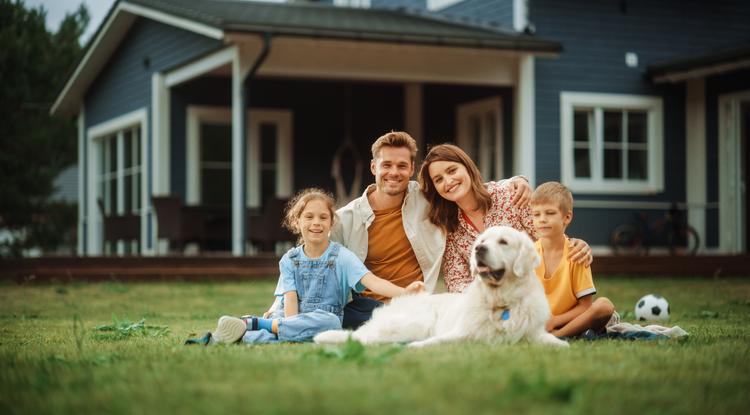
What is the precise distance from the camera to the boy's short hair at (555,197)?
5.58 meters

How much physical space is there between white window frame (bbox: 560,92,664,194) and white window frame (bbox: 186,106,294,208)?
15.2ft

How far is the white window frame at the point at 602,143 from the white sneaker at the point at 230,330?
10.7 metres

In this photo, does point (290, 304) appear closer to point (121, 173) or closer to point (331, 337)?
point (331, 337)

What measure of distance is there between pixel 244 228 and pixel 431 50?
3667 millimetres

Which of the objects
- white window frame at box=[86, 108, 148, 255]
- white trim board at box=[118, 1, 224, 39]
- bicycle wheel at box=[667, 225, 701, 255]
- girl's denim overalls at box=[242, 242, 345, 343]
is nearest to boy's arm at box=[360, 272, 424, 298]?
girl's denim overalls at box=[242, 242, 345, 343]

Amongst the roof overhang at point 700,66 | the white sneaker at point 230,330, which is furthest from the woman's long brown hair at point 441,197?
the roof overhang at point 700,66

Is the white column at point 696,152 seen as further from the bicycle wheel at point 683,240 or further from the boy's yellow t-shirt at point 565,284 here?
the boy's yellow t-shirt at point 565,284

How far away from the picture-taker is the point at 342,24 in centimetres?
1404

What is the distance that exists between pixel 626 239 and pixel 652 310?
815 cm

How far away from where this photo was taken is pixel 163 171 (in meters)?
15.9

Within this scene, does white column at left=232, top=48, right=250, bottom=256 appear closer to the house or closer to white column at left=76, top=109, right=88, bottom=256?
the house

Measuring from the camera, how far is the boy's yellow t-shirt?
224 inches

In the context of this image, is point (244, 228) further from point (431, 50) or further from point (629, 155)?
point (629, 155)

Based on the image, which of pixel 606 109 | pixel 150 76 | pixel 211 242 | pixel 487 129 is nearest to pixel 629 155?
pixel 606 109
